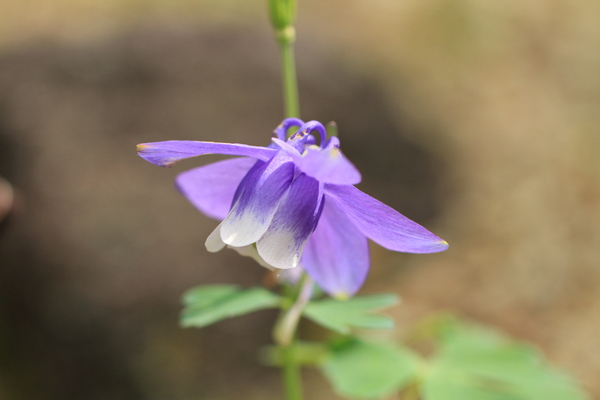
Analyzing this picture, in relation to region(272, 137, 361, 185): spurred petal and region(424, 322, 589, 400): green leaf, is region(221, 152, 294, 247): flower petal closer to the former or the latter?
region(272, 137, 361, 185): spurred petal

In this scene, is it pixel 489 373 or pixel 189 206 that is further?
pixel 189 206

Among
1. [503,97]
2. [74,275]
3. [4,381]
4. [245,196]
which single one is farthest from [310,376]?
[503,97]

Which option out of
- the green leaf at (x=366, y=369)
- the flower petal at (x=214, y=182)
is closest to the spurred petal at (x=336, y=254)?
the flower petal at (x=214, y=182)

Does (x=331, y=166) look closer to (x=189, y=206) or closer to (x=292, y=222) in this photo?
(x=292, y=222)

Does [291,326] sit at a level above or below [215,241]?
below

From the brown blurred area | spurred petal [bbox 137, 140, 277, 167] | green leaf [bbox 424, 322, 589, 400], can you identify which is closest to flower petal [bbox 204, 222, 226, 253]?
spurred petal [bbox 137, 140, 277, 167]

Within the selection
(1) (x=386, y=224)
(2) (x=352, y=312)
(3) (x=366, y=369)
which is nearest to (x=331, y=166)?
(1) (x=386, y=224)
